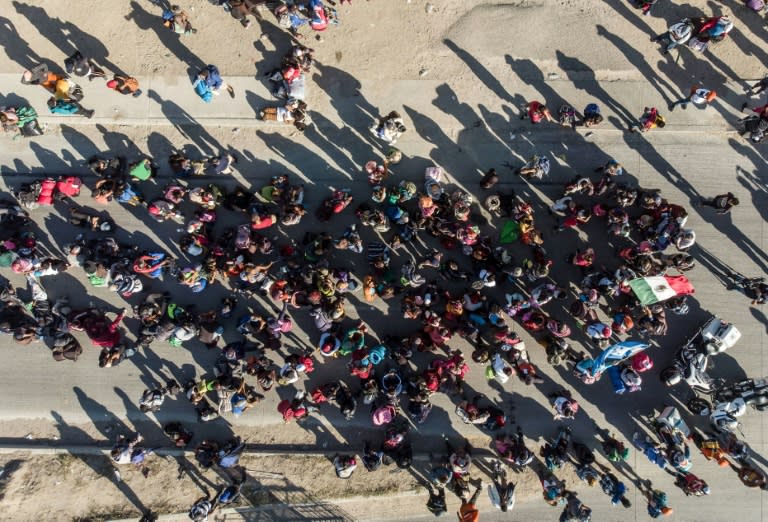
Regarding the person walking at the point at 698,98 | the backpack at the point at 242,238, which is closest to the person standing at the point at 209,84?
the backpack at the point at 242,238

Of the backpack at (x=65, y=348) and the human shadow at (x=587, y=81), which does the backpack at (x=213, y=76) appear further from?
the human shadow at (x=587, y=81)

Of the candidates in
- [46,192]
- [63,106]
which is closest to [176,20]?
[63,106]

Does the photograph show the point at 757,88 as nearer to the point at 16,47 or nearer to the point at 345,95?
the point at 345,95

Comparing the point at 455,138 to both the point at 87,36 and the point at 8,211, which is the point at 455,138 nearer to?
the point at 87,36

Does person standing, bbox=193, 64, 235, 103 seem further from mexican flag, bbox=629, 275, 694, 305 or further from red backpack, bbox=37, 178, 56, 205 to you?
mexican flag, bbox=629, 275, 694, 305

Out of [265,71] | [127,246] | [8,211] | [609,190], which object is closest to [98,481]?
[127,246]

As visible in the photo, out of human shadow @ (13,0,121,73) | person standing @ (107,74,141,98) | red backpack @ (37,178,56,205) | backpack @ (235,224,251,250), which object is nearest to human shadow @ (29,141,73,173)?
red backpack @ (37,178,56,205)
